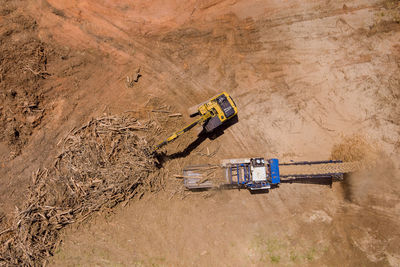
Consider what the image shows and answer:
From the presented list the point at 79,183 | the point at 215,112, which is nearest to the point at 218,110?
the point at 215,112

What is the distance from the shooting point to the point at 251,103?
14.2m

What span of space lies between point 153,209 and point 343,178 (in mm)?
10592

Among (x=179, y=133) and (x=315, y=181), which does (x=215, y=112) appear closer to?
(x=179, y=133)

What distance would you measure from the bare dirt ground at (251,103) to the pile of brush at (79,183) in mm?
852

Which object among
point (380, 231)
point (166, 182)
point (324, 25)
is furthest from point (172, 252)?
point (324, 25)

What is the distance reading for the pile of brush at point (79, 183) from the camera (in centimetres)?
1287

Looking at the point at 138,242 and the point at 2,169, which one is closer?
the point at 2,169

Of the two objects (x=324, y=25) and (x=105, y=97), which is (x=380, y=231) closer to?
(x=324, y=25)

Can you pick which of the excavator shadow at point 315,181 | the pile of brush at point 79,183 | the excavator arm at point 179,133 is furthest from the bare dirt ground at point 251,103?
the excavator arm at point 179,133

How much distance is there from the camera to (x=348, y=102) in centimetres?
1416

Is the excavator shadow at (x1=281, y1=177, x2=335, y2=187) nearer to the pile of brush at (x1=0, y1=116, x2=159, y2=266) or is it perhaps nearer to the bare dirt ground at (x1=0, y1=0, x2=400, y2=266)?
the bare dirt ground at (x1=0, y1=0, x2=400, y2=266)

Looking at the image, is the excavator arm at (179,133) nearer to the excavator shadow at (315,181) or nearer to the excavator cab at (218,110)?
the excavator cab at (218,110)

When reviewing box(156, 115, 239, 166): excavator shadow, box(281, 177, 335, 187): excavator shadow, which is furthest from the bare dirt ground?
box(281, 177, 335, 187): excavator shadow

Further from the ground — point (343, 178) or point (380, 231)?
point (343, 178)
